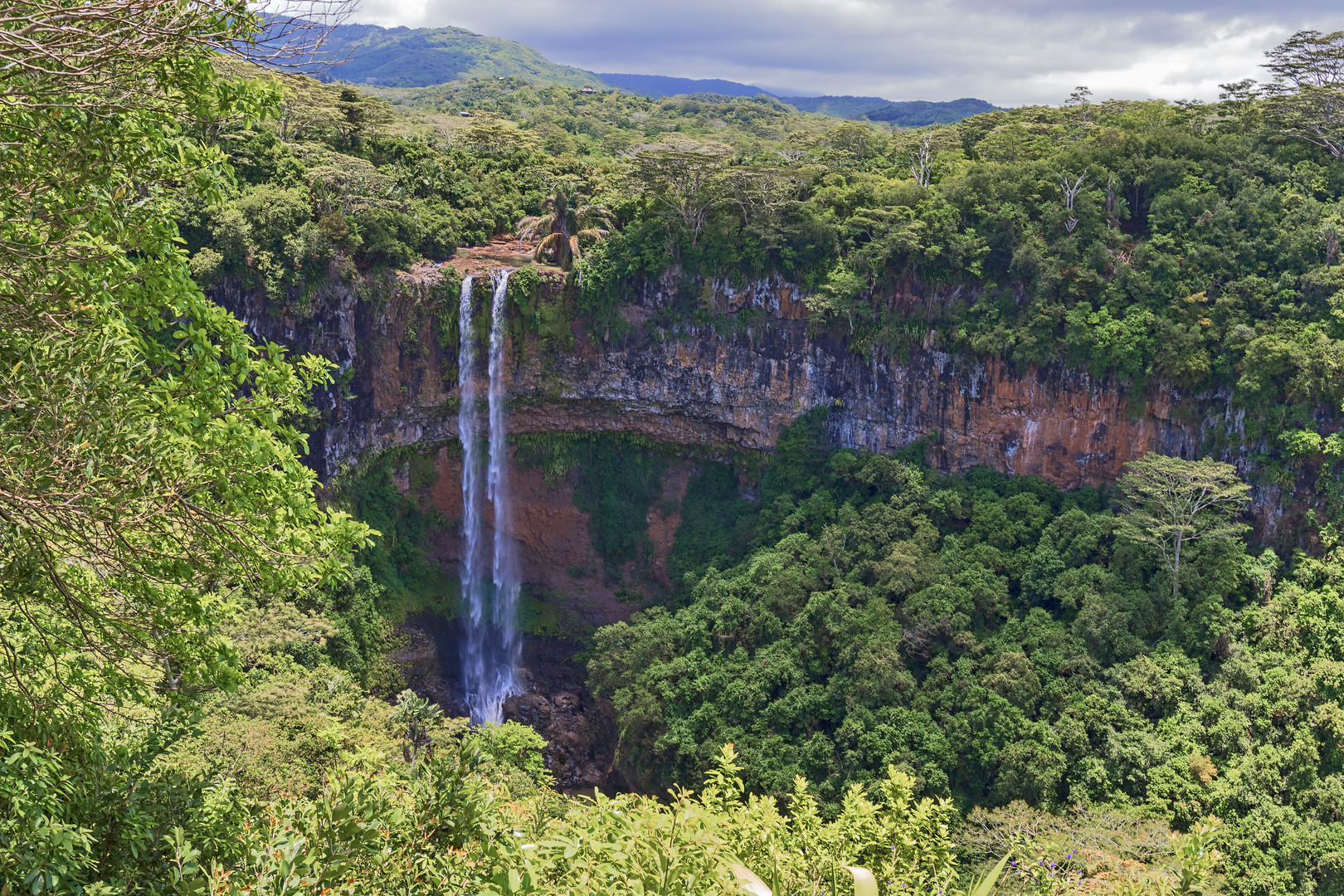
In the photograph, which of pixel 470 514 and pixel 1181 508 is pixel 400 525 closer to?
pixel 470 514

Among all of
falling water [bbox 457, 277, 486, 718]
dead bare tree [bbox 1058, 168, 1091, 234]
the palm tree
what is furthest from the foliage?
dead bare tree [bbox 1058, 168, 1091, 234]

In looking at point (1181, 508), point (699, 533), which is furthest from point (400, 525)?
point (1181, 508)

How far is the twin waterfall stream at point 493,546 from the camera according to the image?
26.2 metres

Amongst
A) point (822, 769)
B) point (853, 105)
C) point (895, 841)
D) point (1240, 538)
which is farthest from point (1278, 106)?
point (853, 105)

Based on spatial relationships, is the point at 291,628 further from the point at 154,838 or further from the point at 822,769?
the point at 154,838

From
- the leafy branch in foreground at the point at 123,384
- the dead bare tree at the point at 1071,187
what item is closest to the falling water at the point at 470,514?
the dead bare tree at the point at 1071,187

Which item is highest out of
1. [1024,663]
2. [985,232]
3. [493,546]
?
[985,232]

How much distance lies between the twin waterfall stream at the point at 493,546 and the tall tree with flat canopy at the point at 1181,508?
56.0 ft

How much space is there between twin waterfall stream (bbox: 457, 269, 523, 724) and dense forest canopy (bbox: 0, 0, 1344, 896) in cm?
113

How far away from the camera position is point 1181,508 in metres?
19.5

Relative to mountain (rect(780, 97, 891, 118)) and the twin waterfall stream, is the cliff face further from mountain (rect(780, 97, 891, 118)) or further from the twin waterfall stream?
mountain (rect(780, 97, 891, 118))

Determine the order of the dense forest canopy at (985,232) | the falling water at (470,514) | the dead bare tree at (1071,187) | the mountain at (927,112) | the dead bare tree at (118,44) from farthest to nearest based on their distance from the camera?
the mountain at (927,112), the falling water at (470,514), the dead bare tree at (1071,187), the dense forest canopy at (985,232), the dead bare tree at (118,44)

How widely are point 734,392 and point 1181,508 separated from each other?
12.5 meters

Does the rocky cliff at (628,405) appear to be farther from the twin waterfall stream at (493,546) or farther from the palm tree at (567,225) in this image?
the palm tree at (567,225)
